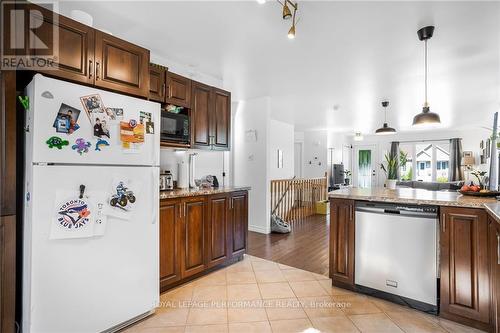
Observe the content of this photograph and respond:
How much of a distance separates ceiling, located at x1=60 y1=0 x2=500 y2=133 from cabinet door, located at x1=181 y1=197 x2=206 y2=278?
1.72 metres

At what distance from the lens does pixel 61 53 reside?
1645 millimetres

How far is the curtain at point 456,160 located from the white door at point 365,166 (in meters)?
2.35

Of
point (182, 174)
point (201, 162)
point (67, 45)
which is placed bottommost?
point (182, 174)

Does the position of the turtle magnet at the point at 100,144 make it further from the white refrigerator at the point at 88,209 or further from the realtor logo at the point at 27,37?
the realtor logo at the point at 27,37

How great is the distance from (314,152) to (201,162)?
21.0 ft

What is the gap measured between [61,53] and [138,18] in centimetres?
91

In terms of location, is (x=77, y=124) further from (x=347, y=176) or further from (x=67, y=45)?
(x=347, y=176)

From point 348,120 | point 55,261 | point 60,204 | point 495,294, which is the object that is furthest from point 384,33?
point 348,120

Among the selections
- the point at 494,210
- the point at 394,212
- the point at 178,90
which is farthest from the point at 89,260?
the point at 494,210

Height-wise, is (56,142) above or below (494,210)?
above

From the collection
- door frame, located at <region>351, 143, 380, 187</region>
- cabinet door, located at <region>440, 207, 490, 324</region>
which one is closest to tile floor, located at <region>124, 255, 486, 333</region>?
cabinet door, located at <region>440, 207, 490, 324</region>

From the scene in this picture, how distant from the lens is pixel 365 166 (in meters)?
10.2

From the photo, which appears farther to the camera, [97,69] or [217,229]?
[217,229]

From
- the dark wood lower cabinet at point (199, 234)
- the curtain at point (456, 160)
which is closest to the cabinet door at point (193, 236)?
the dark wood lower cabinet at point (199, 234)
